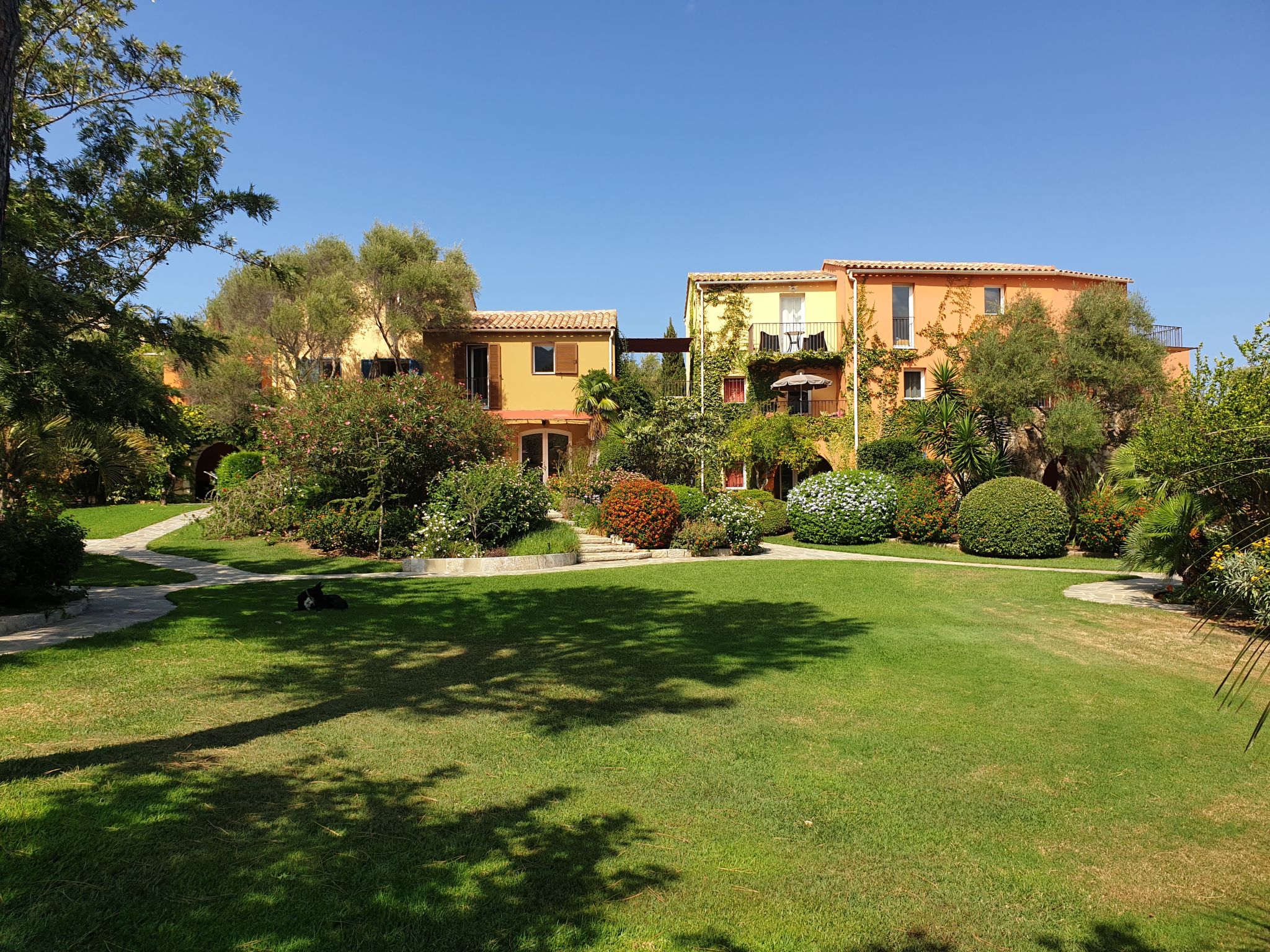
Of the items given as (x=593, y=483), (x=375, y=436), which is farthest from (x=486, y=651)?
(x=593, y=483)

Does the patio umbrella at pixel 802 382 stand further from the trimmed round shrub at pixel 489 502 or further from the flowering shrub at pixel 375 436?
the trimmed round shrub at pixel 489 502

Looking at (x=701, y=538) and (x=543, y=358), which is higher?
(x=543, y=358)

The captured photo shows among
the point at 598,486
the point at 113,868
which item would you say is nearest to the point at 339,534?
the point at 598,486

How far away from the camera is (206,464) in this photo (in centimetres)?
2973

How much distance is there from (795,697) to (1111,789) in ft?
7.99

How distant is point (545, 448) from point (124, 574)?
1568 centimetres

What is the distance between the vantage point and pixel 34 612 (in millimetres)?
9094

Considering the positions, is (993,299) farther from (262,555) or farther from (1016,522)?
(262,555)

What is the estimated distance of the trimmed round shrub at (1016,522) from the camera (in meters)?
17.9

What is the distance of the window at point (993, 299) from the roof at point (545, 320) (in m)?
13.3

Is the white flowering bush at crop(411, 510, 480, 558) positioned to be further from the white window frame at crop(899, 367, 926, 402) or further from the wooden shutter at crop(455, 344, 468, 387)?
the white window frame at crop(899, 367, 926, 402)

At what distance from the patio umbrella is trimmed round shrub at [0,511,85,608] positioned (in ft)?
70.7

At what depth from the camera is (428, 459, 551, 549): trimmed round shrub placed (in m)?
16.2

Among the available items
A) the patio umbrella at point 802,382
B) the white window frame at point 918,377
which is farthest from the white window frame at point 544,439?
the white window frame at point 918,377
